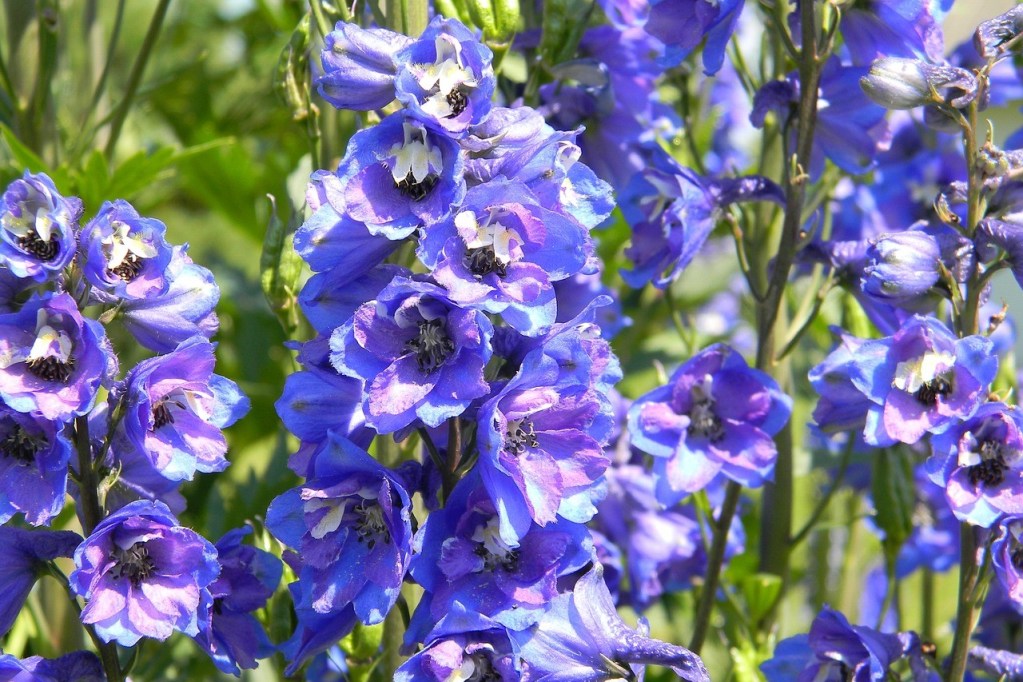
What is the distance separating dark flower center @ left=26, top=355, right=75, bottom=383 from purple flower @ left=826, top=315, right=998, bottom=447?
72cm

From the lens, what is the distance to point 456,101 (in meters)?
1.04

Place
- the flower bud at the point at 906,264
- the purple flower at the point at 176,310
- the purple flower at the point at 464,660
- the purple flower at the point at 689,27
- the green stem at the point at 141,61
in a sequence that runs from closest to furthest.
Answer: the purple flower at the point at 464,660 → the purple flower at the point at 176,310 → the flower bud at the point at 906,264 → the purple flower at the point at 689,27 → the green stem at the point at 141,61

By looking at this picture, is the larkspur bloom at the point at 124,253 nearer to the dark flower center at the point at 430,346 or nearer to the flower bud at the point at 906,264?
the dark flower center at the point at 430,346

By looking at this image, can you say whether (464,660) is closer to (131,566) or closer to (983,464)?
(131,566)

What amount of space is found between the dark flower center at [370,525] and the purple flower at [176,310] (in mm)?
204

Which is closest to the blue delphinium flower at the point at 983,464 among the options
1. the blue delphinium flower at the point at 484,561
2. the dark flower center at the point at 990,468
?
the dark flower center at the point at 990,468

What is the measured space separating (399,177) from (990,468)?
0.61 meters

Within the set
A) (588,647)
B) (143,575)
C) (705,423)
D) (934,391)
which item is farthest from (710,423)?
(143,575)

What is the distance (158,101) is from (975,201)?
63.7 inches

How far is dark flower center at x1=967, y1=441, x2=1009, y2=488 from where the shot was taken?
117cm

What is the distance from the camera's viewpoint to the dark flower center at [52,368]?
3.34 ft

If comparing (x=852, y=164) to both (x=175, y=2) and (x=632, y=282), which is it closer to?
(x=632, y=282)

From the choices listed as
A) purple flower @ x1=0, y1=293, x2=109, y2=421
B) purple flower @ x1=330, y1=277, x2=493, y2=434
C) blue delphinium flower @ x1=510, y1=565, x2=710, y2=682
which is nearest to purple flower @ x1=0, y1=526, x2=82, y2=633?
purple flower @ x1=0, y1=293, x2=109, y2=421

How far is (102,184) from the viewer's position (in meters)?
1.52
